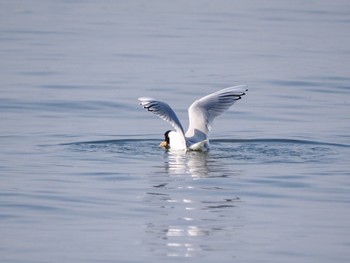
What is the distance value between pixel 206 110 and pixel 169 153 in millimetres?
1146

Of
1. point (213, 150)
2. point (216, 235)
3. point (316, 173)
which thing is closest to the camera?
point (216, 235)

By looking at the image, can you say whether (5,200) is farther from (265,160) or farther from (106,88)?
(106,88)

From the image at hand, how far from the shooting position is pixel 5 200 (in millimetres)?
11062

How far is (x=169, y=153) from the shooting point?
47.2 ft

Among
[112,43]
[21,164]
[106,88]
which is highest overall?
[112,43]

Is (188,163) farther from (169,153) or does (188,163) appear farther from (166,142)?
(166,142)

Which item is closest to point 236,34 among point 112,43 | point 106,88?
point 112,43

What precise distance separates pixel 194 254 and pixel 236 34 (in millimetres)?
19317

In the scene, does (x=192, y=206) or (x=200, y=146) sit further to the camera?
(x=200, y=146)

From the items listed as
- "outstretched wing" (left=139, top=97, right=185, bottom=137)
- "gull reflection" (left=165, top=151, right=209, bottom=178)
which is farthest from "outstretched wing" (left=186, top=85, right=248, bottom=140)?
"outstretched wing" (left=139, top=97, right=185, bottom=137)

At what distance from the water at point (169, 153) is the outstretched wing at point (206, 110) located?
1.17 feet

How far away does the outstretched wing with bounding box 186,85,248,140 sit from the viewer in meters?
15.0

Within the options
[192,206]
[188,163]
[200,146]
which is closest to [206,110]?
[200,146]

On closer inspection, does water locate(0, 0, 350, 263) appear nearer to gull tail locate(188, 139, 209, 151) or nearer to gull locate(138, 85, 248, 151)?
gull tail locate(188, 139, 209, 151)
